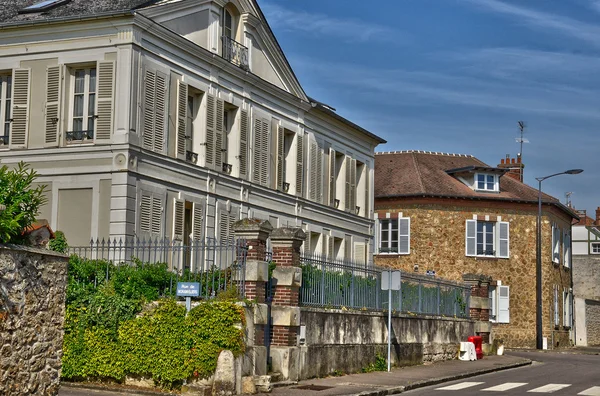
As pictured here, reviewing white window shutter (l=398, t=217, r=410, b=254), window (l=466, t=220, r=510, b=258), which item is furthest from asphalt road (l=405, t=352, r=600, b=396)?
white window shutter (l=398, t=217, r=410, b=254)

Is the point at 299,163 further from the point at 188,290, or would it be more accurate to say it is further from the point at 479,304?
the point at 188,290

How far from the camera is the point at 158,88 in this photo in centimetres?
2466

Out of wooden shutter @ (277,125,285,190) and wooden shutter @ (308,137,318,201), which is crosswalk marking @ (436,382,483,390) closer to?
wooden shutter @ (277,125,285,190)

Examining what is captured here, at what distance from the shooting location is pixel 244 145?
28844 mm

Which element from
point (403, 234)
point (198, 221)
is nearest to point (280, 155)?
point (198, 221)

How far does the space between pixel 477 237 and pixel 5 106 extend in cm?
2840

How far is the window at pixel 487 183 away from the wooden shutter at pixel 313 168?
56.7 ft

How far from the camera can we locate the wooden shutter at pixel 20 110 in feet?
79.6

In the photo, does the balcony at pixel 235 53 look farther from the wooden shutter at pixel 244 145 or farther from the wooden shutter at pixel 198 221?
the wooden shutter at pixel 198 221

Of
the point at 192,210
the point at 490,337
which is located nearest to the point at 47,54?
the point at 192,210

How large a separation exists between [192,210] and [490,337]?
515 inches

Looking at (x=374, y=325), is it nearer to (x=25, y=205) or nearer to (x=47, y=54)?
(x=47, y=54)

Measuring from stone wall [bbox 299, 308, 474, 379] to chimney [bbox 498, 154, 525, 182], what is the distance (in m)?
25.8

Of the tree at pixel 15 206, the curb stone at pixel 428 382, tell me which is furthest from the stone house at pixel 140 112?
the tree at pixel 15 206
